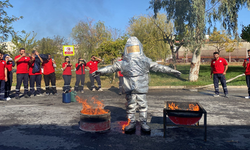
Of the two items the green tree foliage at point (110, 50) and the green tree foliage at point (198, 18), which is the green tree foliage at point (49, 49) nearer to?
the green tree foliage at point (110, 50)

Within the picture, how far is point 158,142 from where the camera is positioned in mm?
3809

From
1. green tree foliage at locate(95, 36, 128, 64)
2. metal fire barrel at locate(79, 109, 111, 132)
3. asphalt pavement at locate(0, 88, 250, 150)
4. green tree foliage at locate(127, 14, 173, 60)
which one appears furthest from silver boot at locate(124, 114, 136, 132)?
green tree foliage at locate(127, 14, 173, 60)

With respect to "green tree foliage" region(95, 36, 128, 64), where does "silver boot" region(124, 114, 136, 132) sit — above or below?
below

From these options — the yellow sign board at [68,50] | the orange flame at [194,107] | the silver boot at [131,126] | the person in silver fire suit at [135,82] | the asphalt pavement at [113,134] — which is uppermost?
the yellow sign board at [68,50]

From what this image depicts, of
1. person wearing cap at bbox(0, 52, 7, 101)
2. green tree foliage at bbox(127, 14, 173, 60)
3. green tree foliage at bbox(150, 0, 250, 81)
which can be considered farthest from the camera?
green tree foliage at bbox(127, 14, 173, 60)

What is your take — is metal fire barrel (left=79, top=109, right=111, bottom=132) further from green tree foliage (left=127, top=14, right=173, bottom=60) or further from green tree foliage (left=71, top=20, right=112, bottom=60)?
green tree foliage (left=71, top=20, right=112, bottom=60)

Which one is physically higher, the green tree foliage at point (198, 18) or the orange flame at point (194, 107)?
the green tree foliage at point (198, 18)

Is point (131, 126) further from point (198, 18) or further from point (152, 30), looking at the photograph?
point (152, 30)

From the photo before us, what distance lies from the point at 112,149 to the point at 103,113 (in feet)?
3.58

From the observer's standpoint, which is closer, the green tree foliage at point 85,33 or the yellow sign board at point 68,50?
the yellow sign board at point 68,50

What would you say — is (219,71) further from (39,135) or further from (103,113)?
(39,135)

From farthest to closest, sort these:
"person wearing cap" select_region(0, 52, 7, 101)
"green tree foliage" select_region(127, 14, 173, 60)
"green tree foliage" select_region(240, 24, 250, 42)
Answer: "green tree foliage" select_region(127, 14, 173, 60) < "green tree foliage" select_region(240, 24, 250, 42) < "person wearing cap" select_region(0, 52, 7, 101)

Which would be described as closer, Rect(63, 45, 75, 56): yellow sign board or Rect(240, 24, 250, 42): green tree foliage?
Rect(63, 45, 75, 56): yellow sign board

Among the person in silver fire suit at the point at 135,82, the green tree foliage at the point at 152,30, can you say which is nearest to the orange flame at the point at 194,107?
the person in silver fire suit at the point at 135,82
